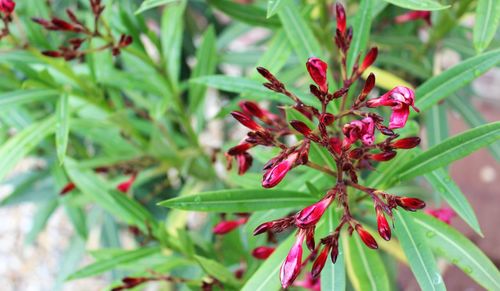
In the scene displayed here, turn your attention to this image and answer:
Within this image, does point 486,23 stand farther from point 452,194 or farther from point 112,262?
point 112,262

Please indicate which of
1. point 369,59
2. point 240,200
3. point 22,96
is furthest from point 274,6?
point 22,96

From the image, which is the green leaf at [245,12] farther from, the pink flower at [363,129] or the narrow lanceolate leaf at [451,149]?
the pink flower at [363,129]

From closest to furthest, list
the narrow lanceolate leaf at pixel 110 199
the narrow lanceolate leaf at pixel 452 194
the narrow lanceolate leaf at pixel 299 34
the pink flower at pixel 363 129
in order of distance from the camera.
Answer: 1. the pink flower at pixel 363 129
2. the narrow lanceolate leaf at pixel 452 194
3. the narrow lanceolate leaf at pixel 299 34
4. the narrow lanceolate leaf at pixel 110 199

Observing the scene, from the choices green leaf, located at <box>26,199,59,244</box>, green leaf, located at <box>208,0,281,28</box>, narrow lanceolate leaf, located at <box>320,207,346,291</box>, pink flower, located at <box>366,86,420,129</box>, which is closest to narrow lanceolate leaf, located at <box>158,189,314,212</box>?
narrow lanceolate leaf, located at <box>320,207,346,291</box>

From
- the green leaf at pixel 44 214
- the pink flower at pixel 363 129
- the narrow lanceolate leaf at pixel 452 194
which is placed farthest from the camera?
the green leaf at pixel 44 214

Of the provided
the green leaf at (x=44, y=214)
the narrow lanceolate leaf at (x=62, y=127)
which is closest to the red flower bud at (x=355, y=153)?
the narrow lanceolate leaf at (x=62, y=127)

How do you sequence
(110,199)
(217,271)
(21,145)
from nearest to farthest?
(217,271), (21,145), (110,199)

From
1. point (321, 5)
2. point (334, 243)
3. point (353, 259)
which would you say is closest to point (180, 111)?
point (321, 5)

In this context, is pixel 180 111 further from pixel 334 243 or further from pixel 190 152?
pixel 334 243
